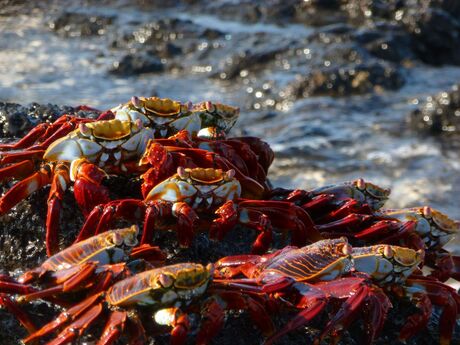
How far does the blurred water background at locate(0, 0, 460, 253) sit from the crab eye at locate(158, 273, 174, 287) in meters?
6.72

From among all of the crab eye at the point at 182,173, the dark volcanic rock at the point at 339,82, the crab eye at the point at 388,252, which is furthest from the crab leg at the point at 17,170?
the dark volcanic rock at the point at 339,82

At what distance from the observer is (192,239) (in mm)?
3635

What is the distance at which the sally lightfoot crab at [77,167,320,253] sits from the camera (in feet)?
11.5

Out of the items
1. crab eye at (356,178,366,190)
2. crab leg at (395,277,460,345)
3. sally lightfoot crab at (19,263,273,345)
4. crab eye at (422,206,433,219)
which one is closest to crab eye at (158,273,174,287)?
sally lightfoot crab at (19,263,273,345)

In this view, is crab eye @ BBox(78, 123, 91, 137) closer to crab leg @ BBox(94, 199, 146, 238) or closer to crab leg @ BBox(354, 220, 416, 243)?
crab leg @ BBox(94, 199, 146, 238)

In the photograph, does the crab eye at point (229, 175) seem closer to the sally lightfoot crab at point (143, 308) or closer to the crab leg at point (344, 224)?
the crab leg at point (344, 224)

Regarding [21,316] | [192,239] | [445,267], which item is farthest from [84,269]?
[445,267]

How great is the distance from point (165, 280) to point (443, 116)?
9.42 metres

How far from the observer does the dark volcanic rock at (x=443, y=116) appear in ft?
37.8

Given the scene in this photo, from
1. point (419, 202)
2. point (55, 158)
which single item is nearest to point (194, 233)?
point (55, 158)

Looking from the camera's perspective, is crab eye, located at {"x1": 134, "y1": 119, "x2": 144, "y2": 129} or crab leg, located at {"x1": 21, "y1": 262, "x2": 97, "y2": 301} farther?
crab eye, located at {"x1": 134, "y1": 119, "x2": 144, "y2": 129}

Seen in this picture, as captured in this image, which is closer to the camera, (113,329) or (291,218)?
(113,329)

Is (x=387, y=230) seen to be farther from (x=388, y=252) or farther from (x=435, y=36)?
(x=435, y=36)

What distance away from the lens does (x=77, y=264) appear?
302 centimetres
